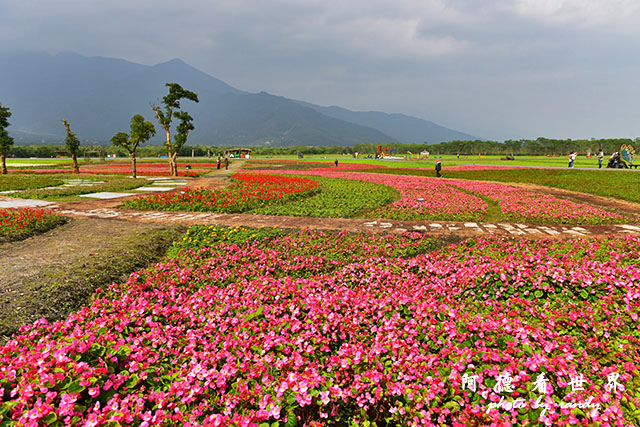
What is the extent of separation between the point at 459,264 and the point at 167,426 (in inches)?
266

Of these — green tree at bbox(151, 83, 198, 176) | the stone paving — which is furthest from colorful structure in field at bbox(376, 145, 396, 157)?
the stone paving

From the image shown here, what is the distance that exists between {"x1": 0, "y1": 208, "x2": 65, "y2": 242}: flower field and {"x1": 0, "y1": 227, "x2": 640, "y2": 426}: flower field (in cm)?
629

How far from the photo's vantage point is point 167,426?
277cm

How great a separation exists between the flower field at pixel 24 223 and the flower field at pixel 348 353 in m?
6.29

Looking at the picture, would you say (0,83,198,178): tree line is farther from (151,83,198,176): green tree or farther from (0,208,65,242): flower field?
(0,208,65,242): flower field

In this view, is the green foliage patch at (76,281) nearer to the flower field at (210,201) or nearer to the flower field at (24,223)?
the flower field at (24,223)

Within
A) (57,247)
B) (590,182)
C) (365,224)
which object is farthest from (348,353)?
(590,182)

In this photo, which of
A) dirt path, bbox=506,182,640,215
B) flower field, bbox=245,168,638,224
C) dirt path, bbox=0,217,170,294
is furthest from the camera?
dirt path, bbox=506,182,640,215

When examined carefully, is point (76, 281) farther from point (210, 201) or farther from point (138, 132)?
point (138, 132)

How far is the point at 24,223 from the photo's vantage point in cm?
1058

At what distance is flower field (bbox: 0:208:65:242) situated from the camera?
9.72m

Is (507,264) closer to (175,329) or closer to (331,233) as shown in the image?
(331,233)

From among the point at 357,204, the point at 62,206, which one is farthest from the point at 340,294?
the point at 62,206

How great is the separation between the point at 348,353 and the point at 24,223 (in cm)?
1297
